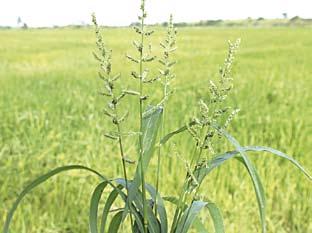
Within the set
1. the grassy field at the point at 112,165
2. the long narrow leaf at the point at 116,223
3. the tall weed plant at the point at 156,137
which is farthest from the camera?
the grassy field at the point at 112,165

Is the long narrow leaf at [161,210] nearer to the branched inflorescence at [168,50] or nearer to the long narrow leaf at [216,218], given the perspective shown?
the long narrow leaf at [216,218]

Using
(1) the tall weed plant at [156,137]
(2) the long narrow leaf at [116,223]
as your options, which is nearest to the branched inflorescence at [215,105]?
(1) the tall weed plant at [156,137]

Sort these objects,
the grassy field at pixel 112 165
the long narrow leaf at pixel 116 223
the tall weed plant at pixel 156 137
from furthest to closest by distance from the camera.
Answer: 1. the grassy field at pixel 112 165
2. the long narrow leaf at pixel 116 223
3. the tall weed plant at pixel 156 137

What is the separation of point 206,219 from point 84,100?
3.08 m

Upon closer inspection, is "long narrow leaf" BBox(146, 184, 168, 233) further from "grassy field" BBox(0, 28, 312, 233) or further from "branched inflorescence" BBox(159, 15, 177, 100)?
"grassy field" BBox(0, 28, 312, 233)

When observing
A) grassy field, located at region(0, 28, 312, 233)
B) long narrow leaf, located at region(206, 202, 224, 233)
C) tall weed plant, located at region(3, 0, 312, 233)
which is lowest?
grassy field, located at region(0, 28, 312, 233)

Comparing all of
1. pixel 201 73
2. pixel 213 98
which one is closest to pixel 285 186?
pixel 213 98

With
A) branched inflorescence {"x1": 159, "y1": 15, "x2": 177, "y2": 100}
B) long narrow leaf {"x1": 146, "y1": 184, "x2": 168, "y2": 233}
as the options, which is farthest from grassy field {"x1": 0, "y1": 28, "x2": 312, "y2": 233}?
branched inflorescence {"x1": 159, "y1": 15, "x2": 177, "y2": 100}

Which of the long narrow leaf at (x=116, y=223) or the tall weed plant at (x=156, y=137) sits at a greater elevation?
the tall weed plant at (x=156, y=137)

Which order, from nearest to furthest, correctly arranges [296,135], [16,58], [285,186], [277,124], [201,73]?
1. [285,186]
2. [296,135]
3. [277,124]
4. [201,73]
5. [16,58]

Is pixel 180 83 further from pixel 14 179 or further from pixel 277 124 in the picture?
pixel 14 179

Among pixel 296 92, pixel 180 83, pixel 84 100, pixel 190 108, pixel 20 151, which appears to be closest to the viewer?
pixel 20 151

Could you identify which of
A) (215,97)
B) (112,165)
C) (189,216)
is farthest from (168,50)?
(112,165)

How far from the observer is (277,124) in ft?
12.8
